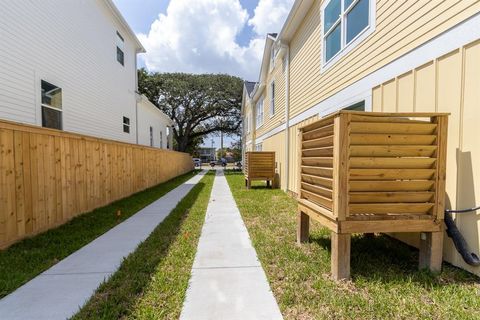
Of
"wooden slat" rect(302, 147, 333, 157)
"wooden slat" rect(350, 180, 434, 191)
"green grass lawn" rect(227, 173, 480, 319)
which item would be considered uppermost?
"wooden slat" rect(302, 147, 333, 157)

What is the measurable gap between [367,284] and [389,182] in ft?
3.51

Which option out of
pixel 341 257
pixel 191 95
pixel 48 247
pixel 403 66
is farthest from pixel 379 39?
pixel 191 95

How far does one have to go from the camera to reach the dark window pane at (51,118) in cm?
663

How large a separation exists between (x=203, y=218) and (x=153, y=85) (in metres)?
26.2

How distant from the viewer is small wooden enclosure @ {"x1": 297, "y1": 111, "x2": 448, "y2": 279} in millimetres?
2902

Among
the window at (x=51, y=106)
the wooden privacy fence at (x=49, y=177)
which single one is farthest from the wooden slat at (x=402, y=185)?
the window at (x=51, y=106)

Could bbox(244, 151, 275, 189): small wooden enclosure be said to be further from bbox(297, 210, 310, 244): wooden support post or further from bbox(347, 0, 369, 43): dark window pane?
bbox(297, 210, 310, 244): wooden support post

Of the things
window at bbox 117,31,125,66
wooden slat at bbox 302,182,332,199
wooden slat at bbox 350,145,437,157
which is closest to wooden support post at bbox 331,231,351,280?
wooden slat at bbox 302,182,332,199

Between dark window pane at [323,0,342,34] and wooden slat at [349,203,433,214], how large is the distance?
4525mm

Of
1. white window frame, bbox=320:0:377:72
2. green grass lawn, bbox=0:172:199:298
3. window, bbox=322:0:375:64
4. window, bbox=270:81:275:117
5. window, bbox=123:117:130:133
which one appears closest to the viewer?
green grass lawn, bbox=0:172:199:298

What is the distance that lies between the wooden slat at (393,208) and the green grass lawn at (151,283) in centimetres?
200

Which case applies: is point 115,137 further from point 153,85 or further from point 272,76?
point 153,85

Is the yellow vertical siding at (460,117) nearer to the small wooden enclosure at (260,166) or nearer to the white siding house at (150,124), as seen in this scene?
the small wooden enclosure at (260,166)

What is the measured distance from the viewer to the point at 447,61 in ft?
10.2
